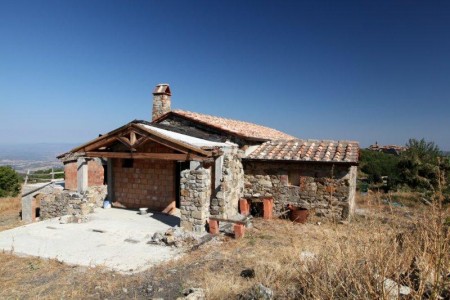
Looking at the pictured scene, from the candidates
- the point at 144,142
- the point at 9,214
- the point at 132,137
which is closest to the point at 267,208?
the point at 144,142

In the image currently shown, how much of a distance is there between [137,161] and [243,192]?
479 cm

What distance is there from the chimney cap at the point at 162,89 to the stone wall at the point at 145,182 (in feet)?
14.3

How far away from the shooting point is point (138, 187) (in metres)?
13.8

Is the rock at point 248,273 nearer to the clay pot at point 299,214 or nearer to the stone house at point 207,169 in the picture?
the stone house at point 207,169

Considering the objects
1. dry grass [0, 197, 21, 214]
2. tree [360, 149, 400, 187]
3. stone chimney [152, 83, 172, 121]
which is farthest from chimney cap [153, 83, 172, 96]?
tree [360, 149, 400, 187]

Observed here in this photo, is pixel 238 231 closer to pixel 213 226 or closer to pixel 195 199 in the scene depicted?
pixel 213 226

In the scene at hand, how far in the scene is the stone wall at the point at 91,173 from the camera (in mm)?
14039

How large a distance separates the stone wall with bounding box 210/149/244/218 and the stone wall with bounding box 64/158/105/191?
5.75 m

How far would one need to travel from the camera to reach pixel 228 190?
11.8 metres

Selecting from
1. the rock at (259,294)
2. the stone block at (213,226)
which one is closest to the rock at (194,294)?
the rock at (259,294)

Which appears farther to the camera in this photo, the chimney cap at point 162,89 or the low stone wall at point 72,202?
the chimney cap at point 162,89

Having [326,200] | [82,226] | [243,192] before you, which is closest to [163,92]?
[243,192]

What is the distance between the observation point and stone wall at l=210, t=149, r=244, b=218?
37.7ft

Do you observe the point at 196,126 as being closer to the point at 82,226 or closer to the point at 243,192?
the point at 243,192
